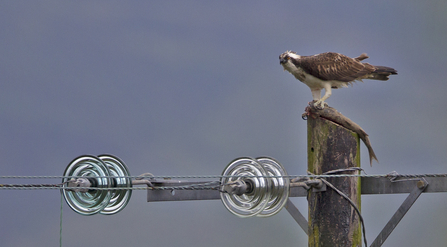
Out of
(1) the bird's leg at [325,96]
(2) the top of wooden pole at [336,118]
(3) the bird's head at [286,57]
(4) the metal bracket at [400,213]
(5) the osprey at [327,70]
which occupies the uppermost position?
(3) the bird's head at [286,57]

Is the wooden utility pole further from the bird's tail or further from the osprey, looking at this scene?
the bird's tail

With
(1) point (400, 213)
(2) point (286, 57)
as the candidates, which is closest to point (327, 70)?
(2) point (286, 57)

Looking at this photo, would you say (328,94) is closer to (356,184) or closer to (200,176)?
(356,184)

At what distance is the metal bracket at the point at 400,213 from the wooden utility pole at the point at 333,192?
29 cm

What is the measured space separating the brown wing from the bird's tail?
0.08 metres

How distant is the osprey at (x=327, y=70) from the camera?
5207 mm

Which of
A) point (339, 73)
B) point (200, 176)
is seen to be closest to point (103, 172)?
point (200, 176)

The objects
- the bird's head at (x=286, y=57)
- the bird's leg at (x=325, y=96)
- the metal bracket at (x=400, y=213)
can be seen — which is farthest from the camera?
the bird's head at (x=286, y=57)

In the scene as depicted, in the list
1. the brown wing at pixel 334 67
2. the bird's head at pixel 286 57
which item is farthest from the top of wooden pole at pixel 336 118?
the bird's head at pixel 286 57

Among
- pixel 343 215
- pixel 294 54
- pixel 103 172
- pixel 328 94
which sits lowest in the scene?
pixel 343 215

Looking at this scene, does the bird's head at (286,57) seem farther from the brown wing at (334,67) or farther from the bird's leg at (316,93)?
the bird's leg at (316,93)

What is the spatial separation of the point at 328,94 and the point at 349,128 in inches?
21.2

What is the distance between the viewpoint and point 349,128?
4668 mm

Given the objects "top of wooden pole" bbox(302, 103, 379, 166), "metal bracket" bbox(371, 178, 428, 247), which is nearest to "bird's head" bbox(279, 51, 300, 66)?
"top of wooden pole" bbox(302, 103, 379, 166)
